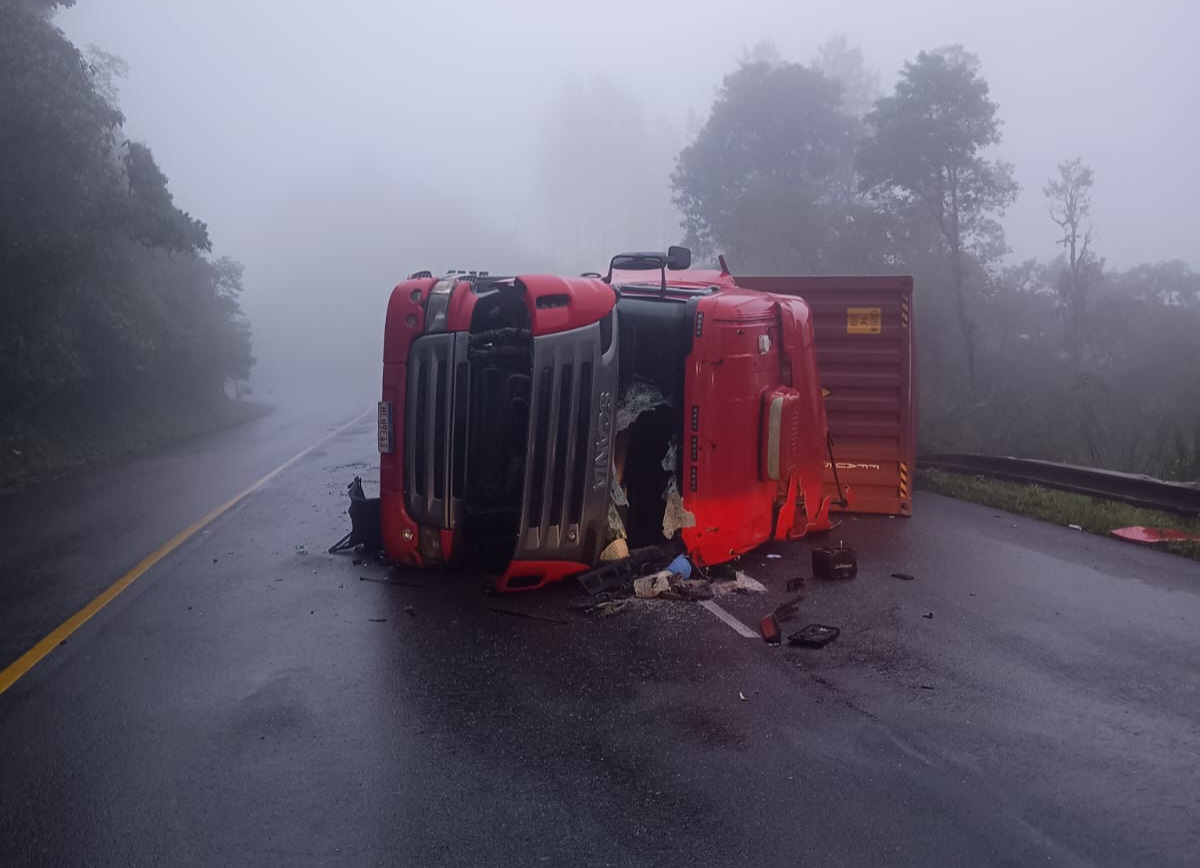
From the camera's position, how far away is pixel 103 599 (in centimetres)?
734

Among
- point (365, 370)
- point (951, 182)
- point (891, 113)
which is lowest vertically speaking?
point (365, 370)

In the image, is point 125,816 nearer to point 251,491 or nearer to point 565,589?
point 565,589

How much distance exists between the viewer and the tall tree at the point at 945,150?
3238 cm

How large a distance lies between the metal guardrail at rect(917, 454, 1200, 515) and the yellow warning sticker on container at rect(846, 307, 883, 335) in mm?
3083

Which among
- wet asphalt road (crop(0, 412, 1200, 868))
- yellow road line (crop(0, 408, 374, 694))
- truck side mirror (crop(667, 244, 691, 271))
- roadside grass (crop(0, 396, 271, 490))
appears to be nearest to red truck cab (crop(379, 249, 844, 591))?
wet asphalt road (crop(0, 412, 1200, 868))

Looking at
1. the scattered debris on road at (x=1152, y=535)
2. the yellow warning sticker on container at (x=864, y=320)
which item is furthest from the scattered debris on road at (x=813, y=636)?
the yellow warning sticker on container at (x=864, y=320)

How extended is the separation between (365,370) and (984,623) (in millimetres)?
74178

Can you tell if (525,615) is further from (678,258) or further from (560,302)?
(678,258)

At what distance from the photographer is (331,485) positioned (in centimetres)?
1313

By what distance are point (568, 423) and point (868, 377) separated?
4.96 m

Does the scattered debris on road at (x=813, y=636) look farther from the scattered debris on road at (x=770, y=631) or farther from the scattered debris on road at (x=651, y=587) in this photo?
the scattered debris on road at (x=651, y=587)

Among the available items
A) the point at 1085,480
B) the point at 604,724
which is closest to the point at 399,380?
the point at 604,724

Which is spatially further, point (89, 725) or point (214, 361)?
point (214, 361)

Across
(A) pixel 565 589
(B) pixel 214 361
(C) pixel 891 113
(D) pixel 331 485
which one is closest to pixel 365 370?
(B) pixel 214 361
